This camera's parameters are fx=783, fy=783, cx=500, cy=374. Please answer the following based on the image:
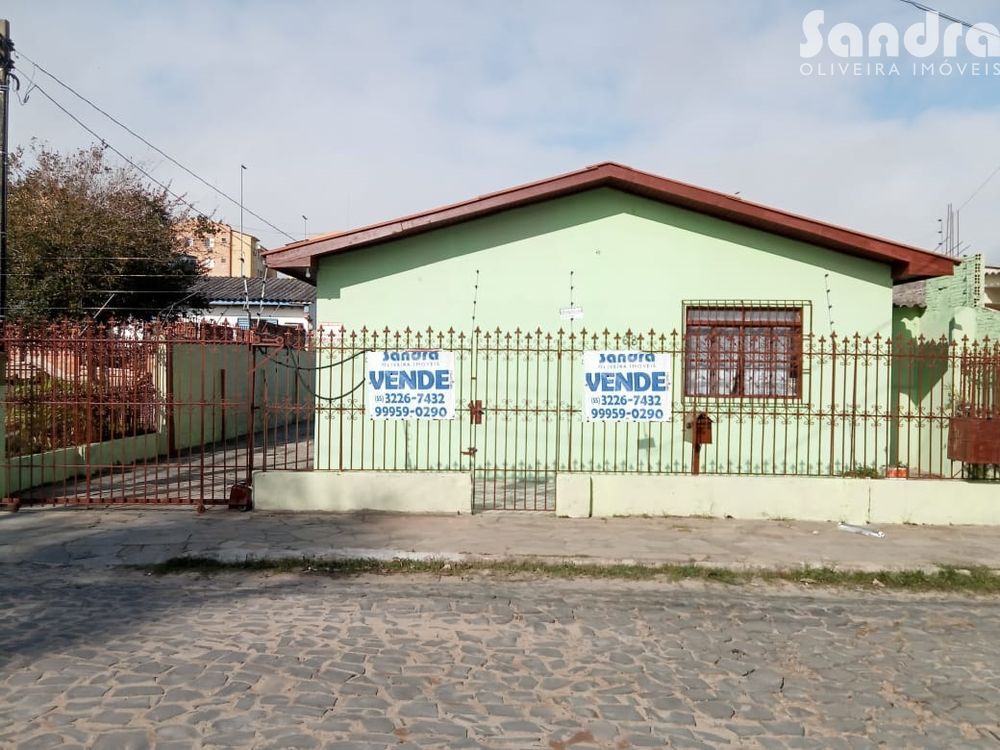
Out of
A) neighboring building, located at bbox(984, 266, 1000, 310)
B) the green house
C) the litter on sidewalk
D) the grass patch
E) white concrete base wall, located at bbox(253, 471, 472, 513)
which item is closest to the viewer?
the grass patch

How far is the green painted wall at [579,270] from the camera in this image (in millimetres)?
11258

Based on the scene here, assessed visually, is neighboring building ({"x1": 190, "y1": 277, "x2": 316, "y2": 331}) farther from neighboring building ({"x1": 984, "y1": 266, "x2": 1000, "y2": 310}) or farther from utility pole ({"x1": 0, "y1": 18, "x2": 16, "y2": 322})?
neighboring building ({"x1": 984, "y1": 266, "x2": 1000, "y2": 310})

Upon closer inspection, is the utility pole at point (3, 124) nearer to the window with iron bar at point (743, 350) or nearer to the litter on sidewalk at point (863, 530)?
the window with iron bar at point (743, 350)

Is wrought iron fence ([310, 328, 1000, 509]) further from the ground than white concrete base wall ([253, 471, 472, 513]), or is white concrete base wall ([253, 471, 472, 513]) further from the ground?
wrought iron fence ([310, 328, 1000, 509])

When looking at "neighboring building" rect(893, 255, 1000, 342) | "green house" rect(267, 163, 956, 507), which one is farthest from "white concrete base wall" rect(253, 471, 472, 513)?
"neighboring building" rect(893, 255, 1000, 342)

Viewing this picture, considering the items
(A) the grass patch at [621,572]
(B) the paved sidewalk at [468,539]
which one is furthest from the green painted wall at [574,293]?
(A) the grass patch at [621,572]

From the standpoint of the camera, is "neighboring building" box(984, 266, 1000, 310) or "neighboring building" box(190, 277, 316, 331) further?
"neighboring building" box(190, 277, 316, 331)

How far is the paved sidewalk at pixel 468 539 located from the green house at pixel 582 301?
215 cm

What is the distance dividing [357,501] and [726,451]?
523 cm

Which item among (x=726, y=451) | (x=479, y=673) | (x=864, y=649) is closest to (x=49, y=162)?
(x=726, y=451)

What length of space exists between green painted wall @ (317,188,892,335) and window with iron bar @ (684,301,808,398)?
22cm

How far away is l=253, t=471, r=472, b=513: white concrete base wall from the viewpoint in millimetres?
9281

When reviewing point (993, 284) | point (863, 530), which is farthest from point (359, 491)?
point (993, 284)

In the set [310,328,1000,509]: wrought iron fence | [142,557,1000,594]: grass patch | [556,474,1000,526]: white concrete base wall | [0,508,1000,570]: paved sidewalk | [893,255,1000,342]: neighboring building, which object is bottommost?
[142,557,1000,594]: grass patch
